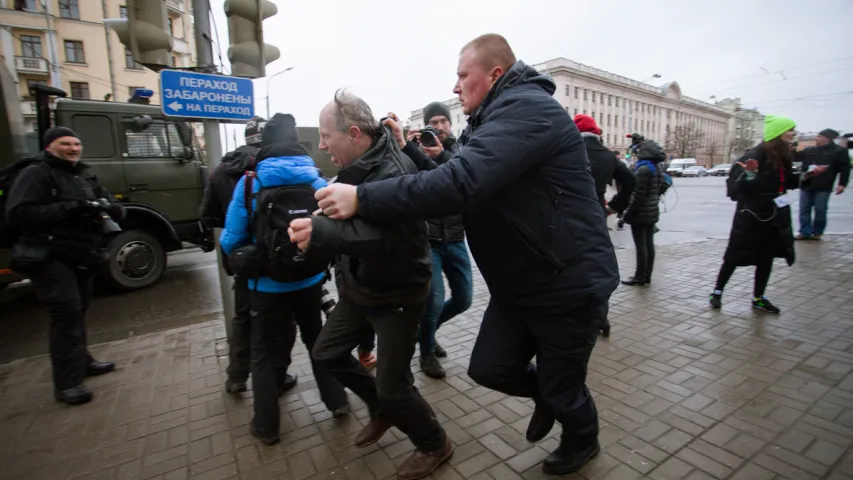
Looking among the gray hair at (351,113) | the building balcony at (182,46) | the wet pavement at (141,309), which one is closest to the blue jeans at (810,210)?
the wet pavement at (141,309)

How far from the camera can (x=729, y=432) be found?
2.46m

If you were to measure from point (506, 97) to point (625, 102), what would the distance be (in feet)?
283

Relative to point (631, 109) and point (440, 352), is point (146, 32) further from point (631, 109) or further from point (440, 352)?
point (631, 109)

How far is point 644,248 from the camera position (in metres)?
5.41

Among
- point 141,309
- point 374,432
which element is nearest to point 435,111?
point 374,432

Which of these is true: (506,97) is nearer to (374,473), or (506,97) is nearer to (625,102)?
(374,473)

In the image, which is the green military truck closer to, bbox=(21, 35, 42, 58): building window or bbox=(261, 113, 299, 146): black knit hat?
bbox=(261, 113, 299, 146): black knit hat

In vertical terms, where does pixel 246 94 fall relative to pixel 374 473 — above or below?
above

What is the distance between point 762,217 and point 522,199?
148 inches

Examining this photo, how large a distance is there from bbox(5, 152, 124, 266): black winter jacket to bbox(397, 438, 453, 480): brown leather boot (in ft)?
9.02

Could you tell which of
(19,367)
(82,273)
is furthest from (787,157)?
(19,367)

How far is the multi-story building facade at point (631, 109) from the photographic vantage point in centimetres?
6694

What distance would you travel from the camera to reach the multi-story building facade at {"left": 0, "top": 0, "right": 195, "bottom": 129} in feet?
99.2

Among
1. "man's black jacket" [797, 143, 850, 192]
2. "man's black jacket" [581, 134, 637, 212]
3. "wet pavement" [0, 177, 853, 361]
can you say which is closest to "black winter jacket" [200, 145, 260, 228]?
"wet pavement" [0, 177, 853, 361]
